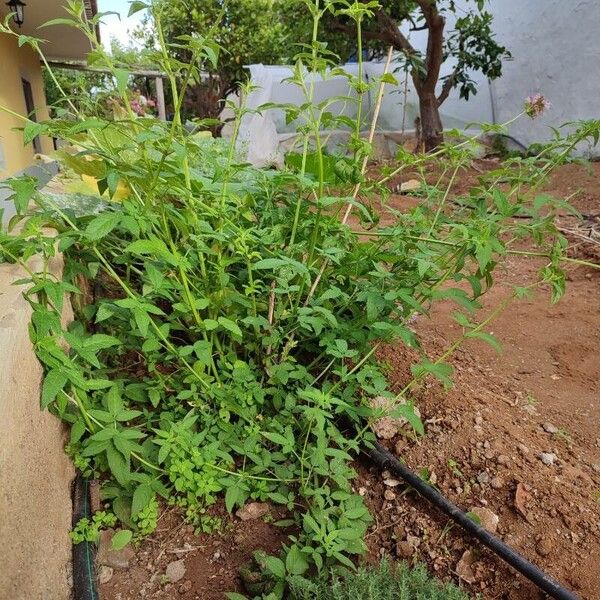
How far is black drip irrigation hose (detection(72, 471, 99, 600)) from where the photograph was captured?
1.39 meters

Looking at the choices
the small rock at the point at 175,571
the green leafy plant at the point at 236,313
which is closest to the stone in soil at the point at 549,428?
the green leafy plant at the point at 236,313

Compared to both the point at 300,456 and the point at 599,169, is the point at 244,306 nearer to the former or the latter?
the point at 300,456

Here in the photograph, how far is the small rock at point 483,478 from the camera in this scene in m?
1.67

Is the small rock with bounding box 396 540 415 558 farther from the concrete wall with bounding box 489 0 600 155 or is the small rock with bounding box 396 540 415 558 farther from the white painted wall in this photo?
the concrete wall with bounding box 489 0 600 155

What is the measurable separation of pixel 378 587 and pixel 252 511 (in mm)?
500

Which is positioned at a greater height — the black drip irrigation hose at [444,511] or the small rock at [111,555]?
the black drip irrigation hose at [444,511]

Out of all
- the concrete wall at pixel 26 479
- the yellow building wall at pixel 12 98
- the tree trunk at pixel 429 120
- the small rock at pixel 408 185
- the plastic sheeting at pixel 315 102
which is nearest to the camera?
the concrete wall at pixel 26 479

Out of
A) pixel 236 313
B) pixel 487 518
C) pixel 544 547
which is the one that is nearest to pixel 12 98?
pixel 236 313

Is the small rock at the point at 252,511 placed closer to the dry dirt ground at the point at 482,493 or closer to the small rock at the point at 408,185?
the dry dirt ground at the point at 482,493

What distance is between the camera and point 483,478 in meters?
1.68

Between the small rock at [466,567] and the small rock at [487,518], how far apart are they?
0.09m

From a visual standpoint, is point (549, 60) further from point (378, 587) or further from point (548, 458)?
point (378, 587)

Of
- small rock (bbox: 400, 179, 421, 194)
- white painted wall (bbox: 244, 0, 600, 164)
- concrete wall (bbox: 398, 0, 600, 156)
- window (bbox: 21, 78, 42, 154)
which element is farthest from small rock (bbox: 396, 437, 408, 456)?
window (bbox: 21, 78, 42, 154)

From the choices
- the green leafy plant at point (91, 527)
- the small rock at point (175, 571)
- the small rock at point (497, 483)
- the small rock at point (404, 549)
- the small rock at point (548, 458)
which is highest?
the small rock at point (548, 458)
